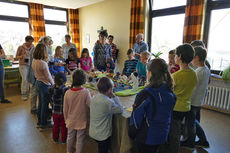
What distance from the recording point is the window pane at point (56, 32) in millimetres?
6194

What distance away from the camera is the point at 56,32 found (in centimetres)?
641

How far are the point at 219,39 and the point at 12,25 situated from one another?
6.13 meters

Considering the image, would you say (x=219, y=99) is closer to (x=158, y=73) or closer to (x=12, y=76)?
(x=158, y=73)

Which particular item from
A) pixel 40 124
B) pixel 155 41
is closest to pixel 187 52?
pixel 40 124

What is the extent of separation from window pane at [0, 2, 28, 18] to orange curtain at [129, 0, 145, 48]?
384 centimetres

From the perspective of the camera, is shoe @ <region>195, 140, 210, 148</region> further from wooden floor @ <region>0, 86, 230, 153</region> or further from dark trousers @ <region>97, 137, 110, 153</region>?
dark trousers @ <region>97, 137, 110, 153</region>

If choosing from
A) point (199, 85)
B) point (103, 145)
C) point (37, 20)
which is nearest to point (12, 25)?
point (37, 20)

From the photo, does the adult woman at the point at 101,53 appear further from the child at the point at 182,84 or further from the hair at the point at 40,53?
the child at the point at 182,84

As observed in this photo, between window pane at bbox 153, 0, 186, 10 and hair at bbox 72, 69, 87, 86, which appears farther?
window pane at bbox 153, 0, 186, 10

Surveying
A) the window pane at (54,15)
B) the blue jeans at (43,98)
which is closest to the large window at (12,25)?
the window pane at (54,15)

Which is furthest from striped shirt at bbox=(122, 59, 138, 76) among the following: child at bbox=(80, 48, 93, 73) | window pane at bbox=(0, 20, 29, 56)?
window pane at bbox=(0, 20, 29, 56)

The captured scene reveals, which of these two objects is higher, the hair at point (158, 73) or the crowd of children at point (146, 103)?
the hair at point (158, 73)

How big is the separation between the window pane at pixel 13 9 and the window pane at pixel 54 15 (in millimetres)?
692

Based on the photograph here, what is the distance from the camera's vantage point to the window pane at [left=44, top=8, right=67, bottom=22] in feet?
19.8
